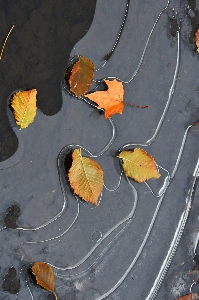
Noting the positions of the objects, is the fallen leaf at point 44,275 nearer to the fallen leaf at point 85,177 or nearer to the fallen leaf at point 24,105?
the fallen leaf at point 85,177

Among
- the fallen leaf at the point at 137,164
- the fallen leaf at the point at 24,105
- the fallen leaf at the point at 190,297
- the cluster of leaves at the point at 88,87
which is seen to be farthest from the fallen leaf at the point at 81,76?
the fallen leaf at the point at 190,297

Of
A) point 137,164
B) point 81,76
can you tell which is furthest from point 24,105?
point 137,164

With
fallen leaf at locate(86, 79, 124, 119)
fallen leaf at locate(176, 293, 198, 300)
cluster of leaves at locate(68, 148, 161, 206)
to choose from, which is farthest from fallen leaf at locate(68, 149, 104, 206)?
fallen leaf at locate(176, 293, 198, 300)

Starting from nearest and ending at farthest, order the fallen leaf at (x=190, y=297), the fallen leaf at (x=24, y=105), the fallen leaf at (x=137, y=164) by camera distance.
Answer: the fallen leaf at (x=24, y=105), the fallen leaf at (x=137, y=164), the fallen leaf at (x=190, y=297)

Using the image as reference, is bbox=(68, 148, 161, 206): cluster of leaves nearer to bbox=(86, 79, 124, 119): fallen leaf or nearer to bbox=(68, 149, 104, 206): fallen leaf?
bbox=(68, 149, 104, 206): fallen leaf

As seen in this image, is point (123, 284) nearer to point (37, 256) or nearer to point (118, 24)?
point (37, 256)

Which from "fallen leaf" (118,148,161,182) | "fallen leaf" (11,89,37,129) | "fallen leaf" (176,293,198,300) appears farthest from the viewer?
"fallen leaf" (176,293,198,300)
